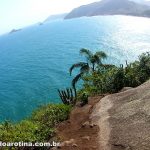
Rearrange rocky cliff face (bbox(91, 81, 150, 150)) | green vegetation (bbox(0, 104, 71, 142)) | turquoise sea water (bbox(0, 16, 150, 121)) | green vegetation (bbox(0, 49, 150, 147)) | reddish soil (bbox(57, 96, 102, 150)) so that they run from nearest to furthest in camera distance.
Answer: rocky cliff face (bbox(91, 81, 150, 150)) < reddish soil (bbox(57, 96, 102, 150)) < green vegetation (bbox(0, 104, 71, 142)) < green vegetation (bbox(0, 49, 150, 147)) < turquoise sea water (bbox(0, 16, 150, 121))

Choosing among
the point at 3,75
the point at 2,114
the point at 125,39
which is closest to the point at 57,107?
the point at 2,114

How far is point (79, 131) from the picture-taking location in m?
24.3

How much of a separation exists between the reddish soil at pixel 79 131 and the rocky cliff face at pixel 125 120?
24.2 inches

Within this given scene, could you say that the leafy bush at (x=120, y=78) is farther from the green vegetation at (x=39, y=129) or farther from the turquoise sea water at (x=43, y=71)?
the turquoise sea water at (x=43, y=71)

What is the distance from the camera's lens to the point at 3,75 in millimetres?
102938

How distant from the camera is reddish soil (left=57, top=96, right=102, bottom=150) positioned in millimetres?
21328

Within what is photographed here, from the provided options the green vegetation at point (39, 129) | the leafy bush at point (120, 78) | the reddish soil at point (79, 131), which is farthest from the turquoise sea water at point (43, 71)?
the reddish soil at point (79, 131)

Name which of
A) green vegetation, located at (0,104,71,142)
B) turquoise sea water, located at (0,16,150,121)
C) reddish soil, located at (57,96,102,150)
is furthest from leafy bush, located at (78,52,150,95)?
turquoise sea water, located at (0,16,150,121)

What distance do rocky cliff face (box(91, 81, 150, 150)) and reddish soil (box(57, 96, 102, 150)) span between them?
2.02 feet

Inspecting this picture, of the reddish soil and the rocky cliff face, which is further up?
the rocky cliff face

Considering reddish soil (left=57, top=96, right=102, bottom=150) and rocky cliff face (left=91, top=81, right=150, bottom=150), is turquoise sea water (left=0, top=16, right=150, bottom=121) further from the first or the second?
rocky cliff face (left=91, top=81, right=150, bottom=150)

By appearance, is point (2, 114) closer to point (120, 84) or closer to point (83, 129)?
point (120, 84)

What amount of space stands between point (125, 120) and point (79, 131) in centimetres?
377

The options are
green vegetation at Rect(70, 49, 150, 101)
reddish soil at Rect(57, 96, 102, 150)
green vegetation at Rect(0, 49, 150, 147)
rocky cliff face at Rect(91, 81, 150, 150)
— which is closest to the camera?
rocky cliff face at Rect(91, 81, 150, 150)
